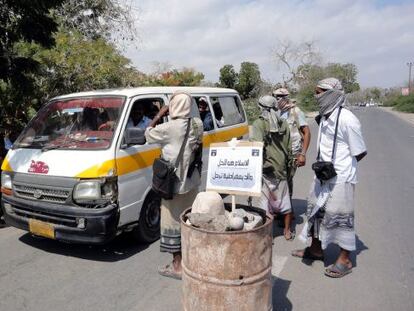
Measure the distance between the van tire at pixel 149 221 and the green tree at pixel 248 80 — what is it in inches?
1140

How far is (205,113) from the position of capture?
675 centimetres

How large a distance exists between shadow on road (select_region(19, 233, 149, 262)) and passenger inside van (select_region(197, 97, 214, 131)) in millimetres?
2099

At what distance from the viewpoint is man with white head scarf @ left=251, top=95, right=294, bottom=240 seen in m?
5.38

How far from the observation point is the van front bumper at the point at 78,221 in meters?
4.68

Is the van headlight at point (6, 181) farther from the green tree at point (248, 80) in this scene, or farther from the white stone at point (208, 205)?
the green tree at point (248, 80)

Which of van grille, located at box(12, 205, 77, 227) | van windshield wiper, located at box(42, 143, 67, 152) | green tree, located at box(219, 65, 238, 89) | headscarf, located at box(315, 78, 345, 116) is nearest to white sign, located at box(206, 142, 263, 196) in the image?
headscarf, located at box(315, 78, 345, 116)

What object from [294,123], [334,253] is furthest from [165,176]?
[294,123]

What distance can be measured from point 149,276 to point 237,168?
5.16 ft

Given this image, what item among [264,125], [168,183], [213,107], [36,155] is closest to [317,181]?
[264,125]

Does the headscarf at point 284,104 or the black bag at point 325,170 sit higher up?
the headscarf at point 284,104

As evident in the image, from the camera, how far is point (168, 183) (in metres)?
4.31

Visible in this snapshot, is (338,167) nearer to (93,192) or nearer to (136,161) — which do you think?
(136,161)

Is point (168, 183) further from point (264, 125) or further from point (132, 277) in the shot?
point (264, 125)

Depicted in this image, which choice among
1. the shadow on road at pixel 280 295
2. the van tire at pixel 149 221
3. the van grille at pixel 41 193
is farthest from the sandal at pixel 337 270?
the van grille at pixel 41 193
